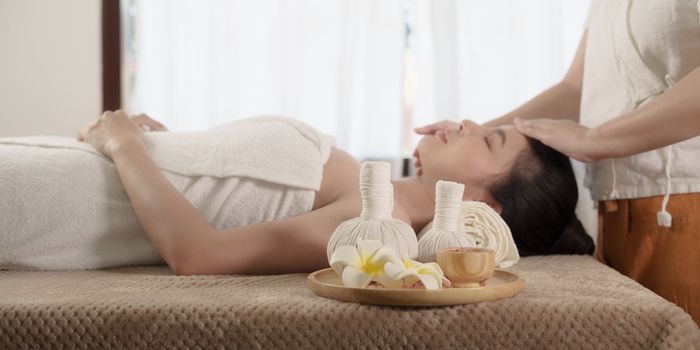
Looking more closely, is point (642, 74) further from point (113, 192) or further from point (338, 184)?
point (113, 192)

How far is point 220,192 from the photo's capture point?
1.44 metres

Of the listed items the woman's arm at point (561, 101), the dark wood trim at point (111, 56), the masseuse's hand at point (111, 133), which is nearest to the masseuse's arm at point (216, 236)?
the masseuse's hand at point (111, 133)

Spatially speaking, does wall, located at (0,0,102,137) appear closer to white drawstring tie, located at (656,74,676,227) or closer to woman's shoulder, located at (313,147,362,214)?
woman's shoulder, located at (313,147,362,214)

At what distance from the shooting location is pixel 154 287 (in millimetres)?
1147

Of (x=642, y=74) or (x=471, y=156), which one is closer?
(x=642, y=74)

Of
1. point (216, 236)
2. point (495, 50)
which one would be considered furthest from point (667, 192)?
point (495, 50)

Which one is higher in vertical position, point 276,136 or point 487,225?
point 276,136

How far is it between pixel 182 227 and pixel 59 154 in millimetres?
351

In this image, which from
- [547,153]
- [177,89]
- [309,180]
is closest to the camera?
[309,180]

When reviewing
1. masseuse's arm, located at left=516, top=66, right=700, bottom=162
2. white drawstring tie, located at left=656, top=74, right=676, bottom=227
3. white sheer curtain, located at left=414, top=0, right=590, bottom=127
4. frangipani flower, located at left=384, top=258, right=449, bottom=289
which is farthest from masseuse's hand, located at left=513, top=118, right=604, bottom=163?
white sheer curtain, located at left=414, top=0, right=590, bottom=127

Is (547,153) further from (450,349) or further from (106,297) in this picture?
(106,297)

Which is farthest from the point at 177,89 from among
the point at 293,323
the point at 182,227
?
the point at 293,323

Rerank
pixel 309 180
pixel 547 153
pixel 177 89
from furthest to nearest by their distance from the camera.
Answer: pixel 177 89
pixel 547 153
pixel 309 180

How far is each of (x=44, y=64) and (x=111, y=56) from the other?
0.29 meters
